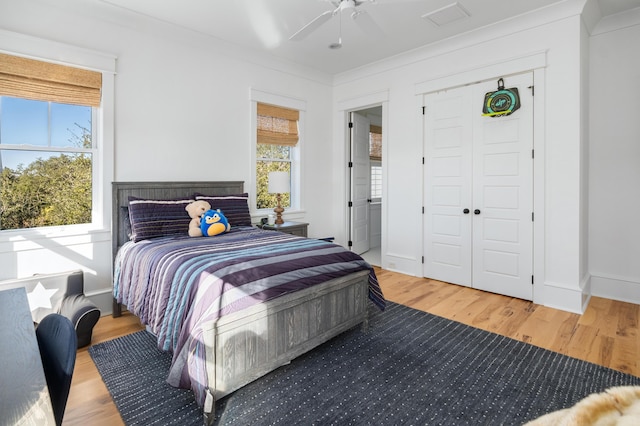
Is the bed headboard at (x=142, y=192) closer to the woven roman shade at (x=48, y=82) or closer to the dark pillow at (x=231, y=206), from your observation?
the dark pillow at (x=231, y=206)

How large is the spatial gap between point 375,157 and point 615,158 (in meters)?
3.46

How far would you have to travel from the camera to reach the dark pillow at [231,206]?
360cm

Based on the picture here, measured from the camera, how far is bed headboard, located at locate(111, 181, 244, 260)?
126 inches

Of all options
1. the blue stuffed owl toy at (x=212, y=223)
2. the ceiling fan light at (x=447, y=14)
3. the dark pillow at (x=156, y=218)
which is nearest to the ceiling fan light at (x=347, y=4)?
the ceiling fan light at (x=447, y=14)

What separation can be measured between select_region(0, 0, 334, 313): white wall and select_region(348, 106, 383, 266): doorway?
1.34 m

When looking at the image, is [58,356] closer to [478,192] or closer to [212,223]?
[212,223]

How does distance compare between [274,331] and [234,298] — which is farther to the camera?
[274,331]

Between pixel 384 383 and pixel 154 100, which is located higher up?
pixel 154 100

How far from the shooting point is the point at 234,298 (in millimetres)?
1882

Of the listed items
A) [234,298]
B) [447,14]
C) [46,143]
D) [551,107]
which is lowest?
[234,298]

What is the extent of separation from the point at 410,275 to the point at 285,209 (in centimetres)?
195

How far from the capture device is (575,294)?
10.5 feet

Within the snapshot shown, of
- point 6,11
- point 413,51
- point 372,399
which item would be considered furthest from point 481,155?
point 6,11

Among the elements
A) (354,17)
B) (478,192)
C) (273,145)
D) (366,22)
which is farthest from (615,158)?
(273,145)
